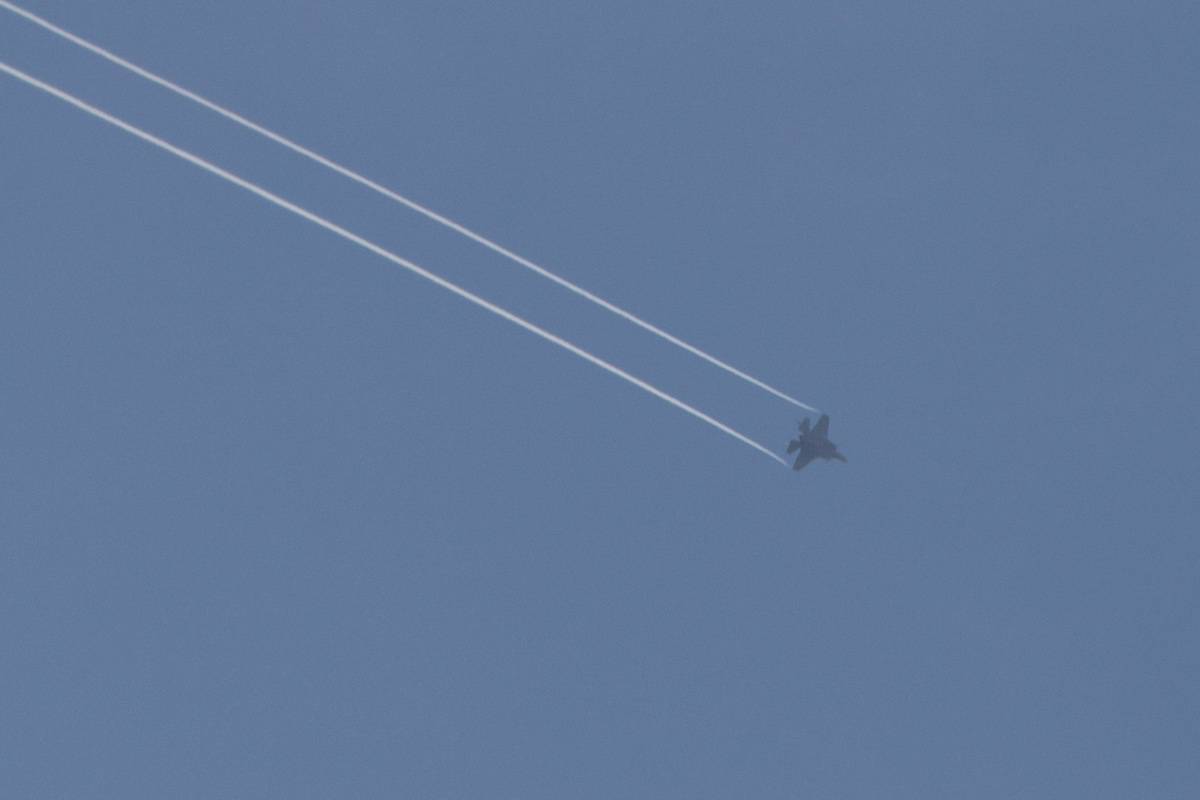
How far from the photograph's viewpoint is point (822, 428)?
61.8m

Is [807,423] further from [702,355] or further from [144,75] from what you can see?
[144,75]

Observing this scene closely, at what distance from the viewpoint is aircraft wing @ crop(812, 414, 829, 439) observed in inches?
2429

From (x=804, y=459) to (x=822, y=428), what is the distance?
127 centimetres

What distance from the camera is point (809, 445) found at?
202 feet

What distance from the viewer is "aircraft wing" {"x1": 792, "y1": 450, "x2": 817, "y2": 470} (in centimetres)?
6144

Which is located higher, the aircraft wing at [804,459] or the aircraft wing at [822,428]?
the aircraft wing at [822,428]

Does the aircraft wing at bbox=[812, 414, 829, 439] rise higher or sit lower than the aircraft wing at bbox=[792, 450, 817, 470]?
higher

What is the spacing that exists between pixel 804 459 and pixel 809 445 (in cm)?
52

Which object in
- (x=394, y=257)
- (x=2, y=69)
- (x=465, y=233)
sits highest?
(x=465, y=233)

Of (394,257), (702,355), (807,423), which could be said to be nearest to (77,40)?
(394,257)

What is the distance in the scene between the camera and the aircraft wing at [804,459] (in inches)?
2419

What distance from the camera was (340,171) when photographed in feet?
190

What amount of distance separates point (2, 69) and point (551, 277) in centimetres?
2335

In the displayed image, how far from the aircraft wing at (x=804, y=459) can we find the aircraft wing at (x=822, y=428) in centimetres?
74
